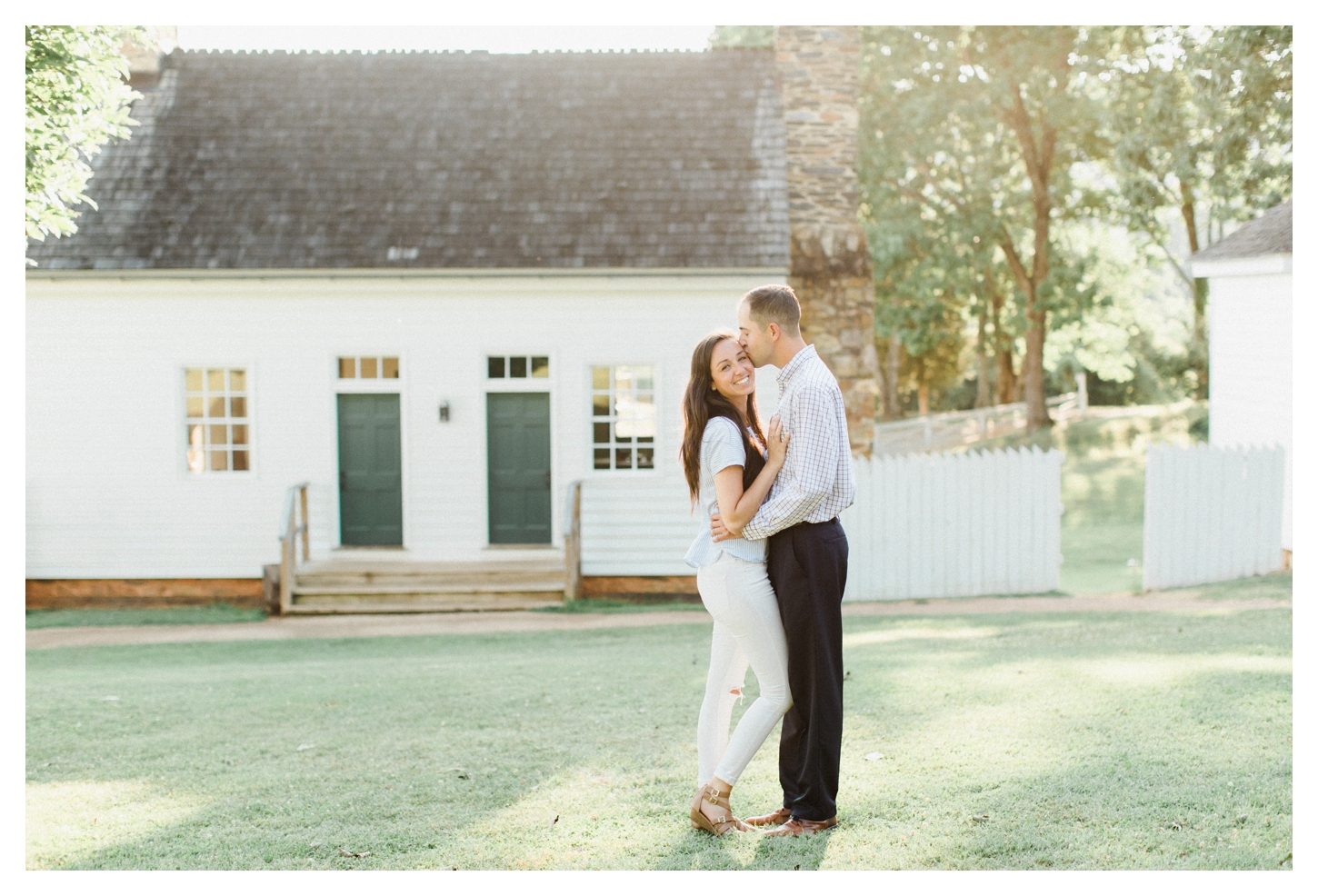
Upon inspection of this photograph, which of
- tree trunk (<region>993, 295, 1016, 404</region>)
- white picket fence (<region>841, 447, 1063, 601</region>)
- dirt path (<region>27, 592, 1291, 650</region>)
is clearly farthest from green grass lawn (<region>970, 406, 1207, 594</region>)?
tree trunk (<region>993, 295, 1016, 404</region>)

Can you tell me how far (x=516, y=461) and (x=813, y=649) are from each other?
10.3 meters

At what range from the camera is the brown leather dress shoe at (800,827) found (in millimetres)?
4477

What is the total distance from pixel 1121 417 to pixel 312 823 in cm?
3400

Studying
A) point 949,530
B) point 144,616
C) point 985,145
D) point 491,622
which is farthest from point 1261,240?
point 985,145

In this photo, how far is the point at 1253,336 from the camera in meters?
14.6

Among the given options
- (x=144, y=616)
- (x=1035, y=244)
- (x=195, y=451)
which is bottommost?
(x=144, y=616)

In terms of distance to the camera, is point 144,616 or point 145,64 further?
point 145,64

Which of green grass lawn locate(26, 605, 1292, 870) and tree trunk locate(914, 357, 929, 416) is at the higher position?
tree trunk locate(914, 357, 929, 416)

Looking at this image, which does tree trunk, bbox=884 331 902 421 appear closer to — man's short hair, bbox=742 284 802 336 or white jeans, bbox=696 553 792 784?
man's short hair, bbox=742 284 802 336

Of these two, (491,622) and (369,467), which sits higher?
(369,467)

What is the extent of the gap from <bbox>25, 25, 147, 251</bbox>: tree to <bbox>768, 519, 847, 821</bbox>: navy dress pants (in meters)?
6.02

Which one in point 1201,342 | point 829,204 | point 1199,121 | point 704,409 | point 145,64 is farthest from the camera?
point 1201,342

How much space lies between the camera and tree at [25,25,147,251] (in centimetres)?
775

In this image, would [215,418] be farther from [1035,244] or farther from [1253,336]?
[1035,244]
